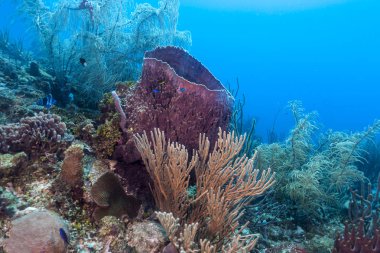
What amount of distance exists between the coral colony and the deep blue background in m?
76.2

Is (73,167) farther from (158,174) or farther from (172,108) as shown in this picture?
(172,108)

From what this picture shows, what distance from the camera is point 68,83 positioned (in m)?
7.50

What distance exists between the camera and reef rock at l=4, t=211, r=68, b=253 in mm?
2580

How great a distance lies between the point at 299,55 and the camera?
3967 inches

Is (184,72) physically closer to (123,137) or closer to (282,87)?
(123,137)

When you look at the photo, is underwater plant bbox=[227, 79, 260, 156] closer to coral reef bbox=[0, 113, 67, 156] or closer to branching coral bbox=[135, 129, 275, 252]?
branching coral bbox=[135, 129, 275, 252]

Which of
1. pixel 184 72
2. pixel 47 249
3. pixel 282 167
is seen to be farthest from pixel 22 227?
pixel 282 167

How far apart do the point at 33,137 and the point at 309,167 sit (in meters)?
5.20

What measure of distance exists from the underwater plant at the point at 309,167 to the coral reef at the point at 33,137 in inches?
165

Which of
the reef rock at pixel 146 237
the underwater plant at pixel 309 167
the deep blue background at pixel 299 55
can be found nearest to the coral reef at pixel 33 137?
the reef rock at pixel 146 237

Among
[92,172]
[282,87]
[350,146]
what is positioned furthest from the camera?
[282,87]

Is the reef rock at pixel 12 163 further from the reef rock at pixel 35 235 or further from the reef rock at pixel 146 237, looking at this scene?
the reef rock at pixel 146 237

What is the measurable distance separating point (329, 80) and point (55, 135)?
112046 millimetres

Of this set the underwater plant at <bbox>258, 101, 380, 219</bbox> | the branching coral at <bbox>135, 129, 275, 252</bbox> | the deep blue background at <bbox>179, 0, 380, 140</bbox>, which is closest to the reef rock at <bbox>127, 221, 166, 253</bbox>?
the branching coral at <bbox>135, 129, 275, 252</bbox>
